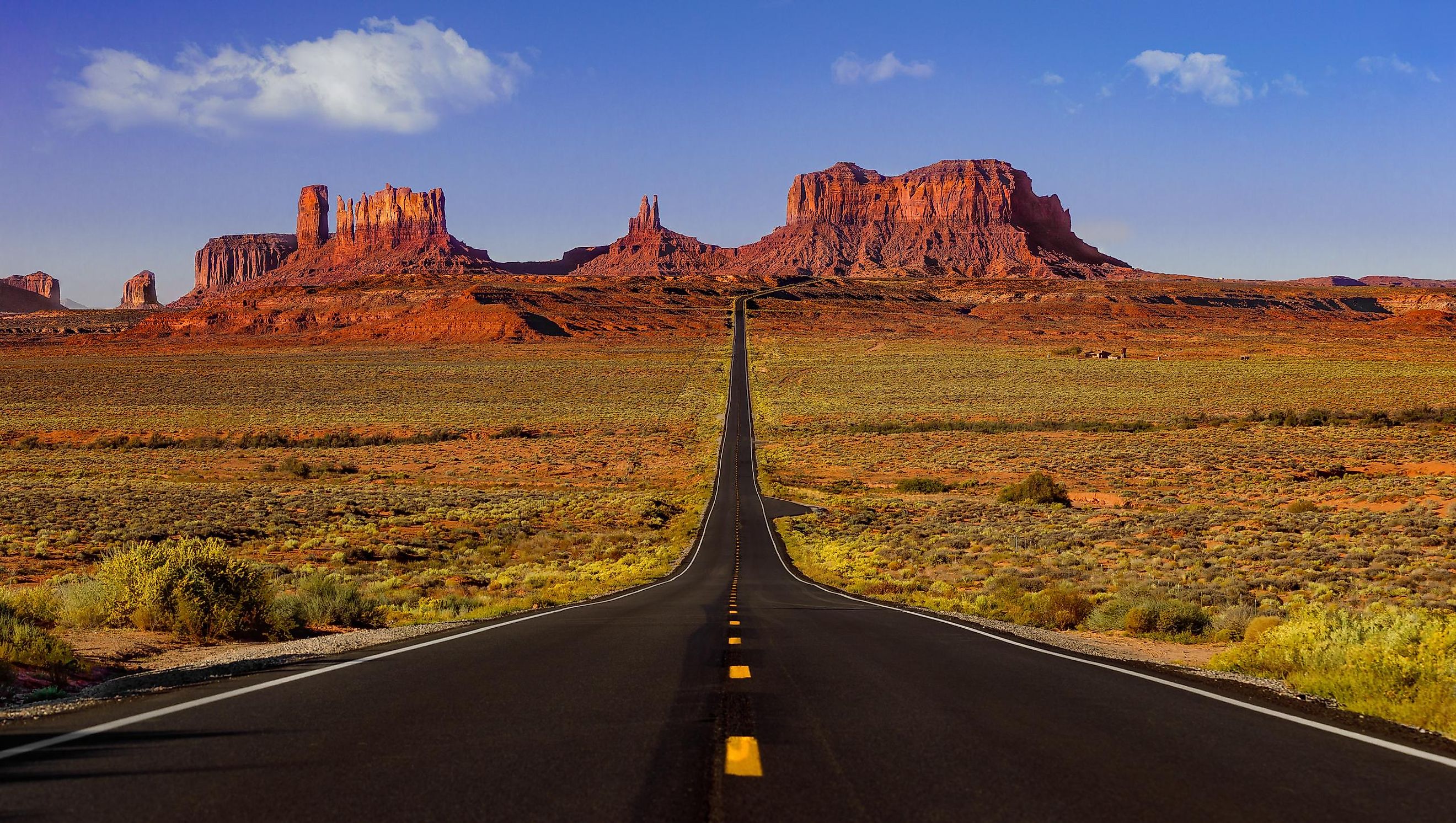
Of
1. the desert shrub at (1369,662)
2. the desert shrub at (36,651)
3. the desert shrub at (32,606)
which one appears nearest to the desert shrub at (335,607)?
the desert shrub at (32,606)

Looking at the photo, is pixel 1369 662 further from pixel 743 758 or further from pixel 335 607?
pixel 335 607

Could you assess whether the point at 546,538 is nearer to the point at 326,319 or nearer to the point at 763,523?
the point at 763,523

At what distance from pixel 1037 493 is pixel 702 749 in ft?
129

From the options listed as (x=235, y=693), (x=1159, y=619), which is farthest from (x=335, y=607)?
(x=1159, y=619)

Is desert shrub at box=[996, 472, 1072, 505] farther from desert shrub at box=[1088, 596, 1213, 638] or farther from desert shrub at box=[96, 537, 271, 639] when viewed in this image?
desert shrub at box=[96, 537, 271, 639]

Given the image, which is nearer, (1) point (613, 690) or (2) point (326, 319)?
(1) point (613, 690)

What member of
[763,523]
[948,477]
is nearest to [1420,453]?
[948,477]

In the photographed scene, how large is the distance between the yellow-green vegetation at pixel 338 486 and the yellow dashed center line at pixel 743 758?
22.4 feet

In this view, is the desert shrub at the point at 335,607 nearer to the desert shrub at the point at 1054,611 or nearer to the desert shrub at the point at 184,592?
the desert shrub at the point at 184,592

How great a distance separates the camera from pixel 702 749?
5430 mm

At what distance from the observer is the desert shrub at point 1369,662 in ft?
22.6

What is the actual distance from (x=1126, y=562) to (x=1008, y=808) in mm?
21509

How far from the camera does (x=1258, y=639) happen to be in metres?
10.2

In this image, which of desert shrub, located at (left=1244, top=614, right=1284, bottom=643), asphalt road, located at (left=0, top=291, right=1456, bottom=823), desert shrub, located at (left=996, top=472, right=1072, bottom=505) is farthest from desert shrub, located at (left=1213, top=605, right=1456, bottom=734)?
desert shrub, located at (left=996, top=472, right=1072, bottom=505)
